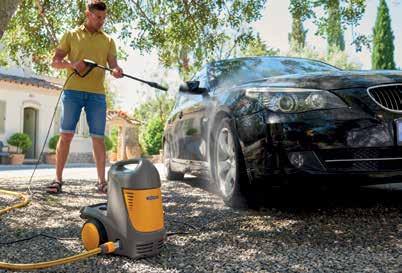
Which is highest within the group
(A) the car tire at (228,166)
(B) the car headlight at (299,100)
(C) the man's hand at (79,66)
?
(C) the man's hand at (79,66)

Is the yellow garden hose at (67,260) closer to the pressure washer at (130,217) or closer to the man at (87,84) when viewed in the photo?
the pressure washer at (130,217)

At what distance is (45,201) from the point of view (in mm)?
4469

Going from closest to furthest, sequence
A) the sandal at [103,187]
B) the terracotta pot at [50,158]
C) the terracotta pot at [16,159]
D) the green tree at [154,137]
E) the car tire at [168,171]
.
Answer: the sandal at [103,187], the car tire at [168,171], the terracotta pot at [16,159], the terracotta pot at [50,158], the green tree at [154,137]

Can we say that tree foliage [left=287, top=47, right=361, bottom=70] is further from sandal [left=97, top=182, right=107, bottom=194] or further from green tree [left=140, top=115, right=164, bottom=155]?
sandal [left=97, top=182, right=107, bottom=194]

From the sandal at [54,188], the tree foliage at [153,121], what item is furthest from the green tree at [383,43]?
the sandal at [54,188]

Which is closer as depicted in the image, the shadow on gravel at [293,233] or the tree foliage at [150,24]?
the shadow on gravel at [293,233]

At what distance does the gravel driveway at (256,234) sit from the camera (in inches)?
95.7

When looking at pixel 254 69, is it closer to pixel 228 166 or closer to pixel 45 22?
pixel 228 166

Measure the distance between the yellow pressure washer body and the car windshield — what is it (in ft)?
6.85

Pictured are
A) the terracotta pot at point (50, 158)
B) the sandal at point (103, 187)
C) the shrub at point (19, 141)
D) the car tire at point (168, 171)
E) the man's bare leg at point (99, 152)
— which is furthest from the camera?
the terracotta pot at point (50, 158)

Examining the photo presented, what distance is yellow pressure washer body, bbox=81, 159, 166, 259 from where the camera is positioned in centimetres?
245

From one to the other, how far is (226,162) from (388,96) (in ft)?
4.47

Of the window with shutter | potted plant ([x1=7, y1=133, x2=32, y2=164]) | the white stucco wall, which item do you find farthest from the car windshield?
the white stucco wall

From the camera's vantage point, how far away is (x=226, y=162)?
404cm
